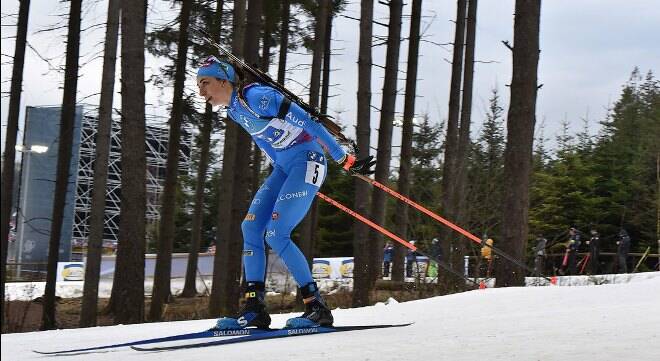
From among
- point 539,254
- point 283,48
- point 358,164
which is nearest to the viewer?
point 358,164

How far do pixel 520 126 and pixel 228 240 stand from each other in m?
6.97

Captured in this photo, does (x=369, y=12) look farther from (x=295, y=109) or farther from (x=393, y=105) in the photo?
(x=295, y=109)

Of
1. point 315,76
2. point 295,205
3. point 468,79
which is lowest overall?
point 295,205

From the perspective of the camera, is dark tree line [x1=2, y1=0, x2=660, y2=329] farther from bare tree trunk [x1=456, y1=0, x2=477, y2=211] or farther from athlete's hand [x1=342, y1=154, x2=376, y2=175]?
athlete's hand [x1=342, y1=154, x2=376, y2=175]

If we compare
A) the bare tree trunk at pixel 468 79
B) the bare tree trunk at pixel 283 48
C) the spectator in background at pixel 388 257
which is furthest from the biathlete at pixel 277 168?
the spectator in background at pixel 388 257

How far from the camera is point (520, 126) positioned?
33.5 feet

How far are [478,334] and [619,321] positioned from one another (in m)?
1.07

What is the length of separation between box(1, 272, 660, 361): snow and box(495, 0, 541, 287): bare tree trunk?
311 centimetres

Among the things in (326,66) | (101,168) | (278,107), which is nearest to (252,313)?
(278,107)

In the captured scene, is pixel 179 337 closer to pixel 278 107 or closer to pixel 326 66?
pixel 278 107

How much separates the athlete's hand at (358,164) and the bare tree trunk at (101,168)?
28.9 ft

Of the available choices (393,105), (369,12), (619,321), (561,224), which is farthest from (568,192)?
(619,321)

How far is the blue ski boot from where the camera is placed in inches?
195

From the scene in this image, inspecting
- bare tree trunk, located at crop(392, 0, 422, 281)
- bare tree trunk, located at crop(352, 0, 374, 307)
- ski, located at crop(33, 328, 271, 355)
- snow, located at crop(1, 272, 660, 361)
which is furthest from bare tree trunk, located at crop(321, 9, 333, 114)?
ski, located at crop(33, 328, 271, 355)
